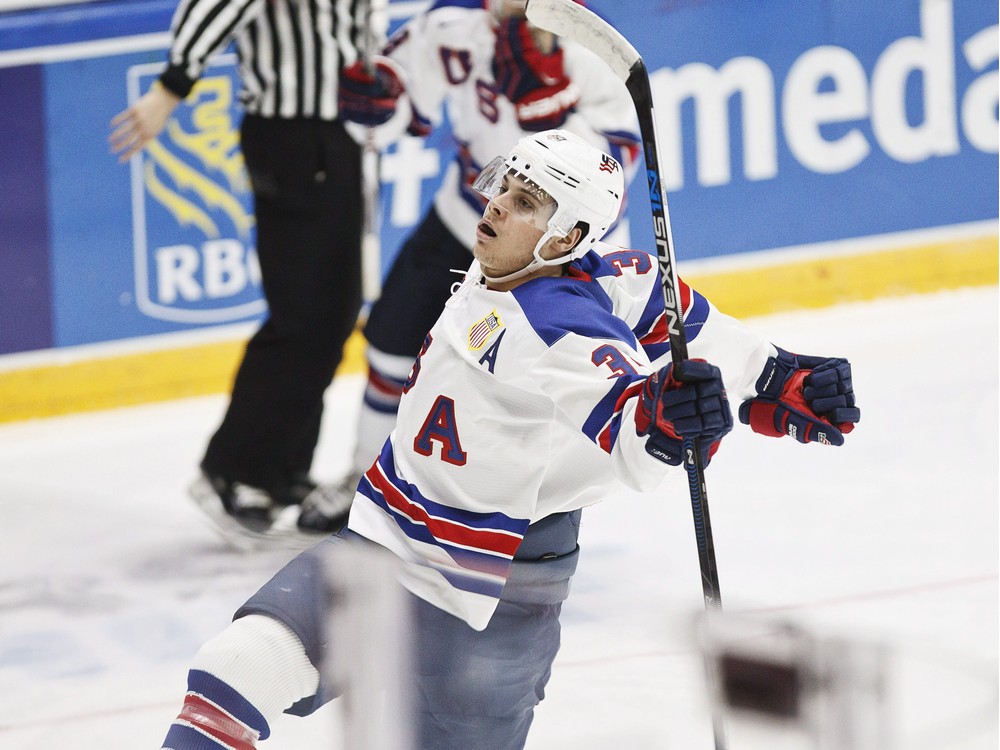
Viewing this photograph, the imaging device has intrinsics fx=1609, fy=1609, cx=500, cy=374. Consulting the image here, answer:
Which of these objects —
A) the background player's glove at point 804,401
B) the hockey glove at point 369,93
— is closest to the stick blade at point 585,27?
the background player's glove at point 804,401

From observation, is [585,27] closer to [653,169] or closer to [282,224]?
[653,169]

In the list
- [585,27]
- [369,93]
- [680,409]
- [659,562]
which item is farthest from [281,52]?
[680,409]

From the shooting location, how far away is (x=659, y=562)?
367 centimetres

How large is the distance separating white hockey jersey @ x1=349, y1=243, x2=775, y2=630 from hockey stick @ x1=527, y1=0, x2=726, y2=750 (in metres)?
0.07

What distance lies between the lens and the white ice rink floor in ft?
9.45

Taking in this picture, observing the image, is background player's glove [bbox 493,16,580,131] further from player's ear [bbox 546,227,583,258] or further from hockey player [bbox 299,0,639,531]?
player's ear [bbox 546,227,583,258]

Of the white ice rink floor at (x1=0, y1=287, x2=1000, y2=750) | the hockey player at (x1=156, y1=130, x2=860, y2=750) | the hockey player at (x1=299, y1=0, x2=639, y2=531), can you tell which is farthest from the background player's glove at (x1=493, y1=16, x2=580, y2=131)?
the hockey player at (x1=156, y1=130, x2=860, y2=750)

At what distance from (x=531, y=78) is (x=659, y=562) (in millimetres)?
1160

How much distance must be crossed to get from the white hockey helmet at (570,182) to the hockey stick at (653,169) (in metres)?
0.07

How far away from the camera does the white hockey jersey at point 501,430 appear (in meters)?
1.95

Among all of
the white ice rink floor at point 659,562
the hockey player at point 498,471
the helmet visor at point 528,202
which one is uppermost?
the helmet visor at point 528,202

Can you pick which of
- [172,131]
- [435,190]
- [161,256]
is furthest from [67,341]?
[435,190]

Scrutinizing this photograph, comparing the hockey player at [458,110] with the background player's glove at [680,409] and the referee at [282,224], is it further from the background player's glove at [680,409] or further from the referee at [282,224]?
the background player's glove at [680,409]

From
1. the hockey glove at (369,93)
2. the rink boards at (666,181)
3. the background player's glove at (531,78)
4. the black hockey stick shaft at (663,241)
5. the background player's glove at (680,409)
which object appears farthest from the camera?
the rink boards at (666,181)
